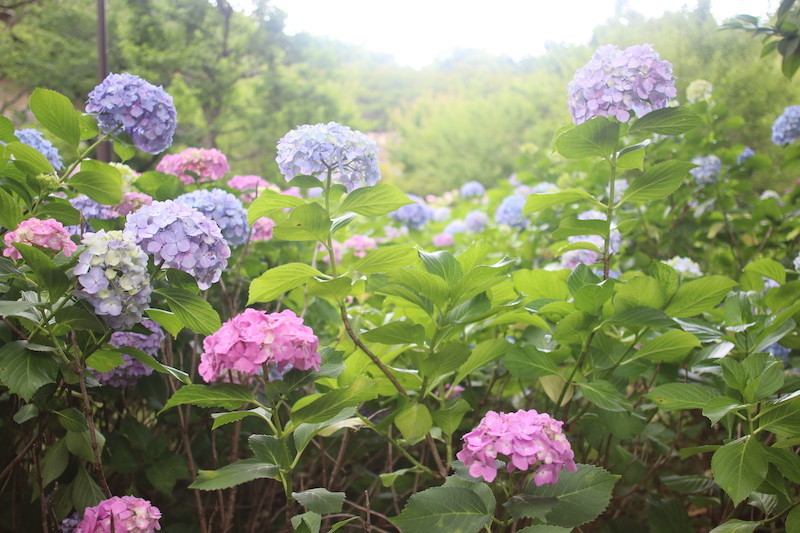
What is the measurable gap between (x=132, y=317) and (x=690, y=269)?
4.22 feet

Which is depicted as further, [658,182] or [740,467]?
[658,182]

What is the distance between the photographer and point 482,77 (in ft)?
39.4

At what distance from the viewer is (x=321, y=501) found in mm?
726

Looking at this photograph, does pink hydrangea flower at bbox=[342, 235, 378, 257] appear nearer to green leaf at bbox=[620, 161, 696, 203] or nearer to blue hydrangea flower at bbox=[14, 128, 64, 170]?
blue hydrangea flower at bbox=[14, 128, 64, 170]

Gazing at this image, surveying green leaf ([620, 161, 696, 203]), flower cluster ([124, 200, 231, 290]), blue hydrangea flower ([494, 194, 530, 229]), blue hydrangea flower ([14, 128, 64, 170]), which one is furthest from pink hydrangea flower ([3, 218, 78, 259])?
blue hydrangea flower ([494, 194, 530, 229])

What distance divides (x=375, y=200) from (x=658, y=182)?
413mm

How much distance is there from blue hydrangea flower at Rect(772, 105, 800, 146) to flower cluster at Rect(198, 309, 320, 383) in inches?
69.7

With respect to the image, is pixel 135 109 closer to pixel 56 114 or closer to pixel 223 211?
pixel 56 114

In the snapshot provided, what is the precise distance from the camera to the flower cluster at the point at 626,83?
863mm

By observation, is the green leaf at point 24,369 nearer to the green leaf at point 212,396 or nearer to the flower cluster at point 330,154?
the green leaf at point 212,396

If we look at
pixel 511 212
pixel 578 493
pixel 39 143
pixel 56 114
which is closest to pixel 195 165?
pixel 39 143

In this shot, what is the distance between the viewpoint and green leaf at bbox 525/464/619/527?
717 mm

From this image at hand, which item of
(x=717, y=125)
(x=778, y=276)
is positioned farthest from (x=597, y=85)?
(x=717, y=125)

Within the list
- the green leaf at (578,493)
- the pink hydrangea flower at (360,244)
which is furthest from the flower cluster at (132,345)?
the pink hydrangea flower at (360,244)
